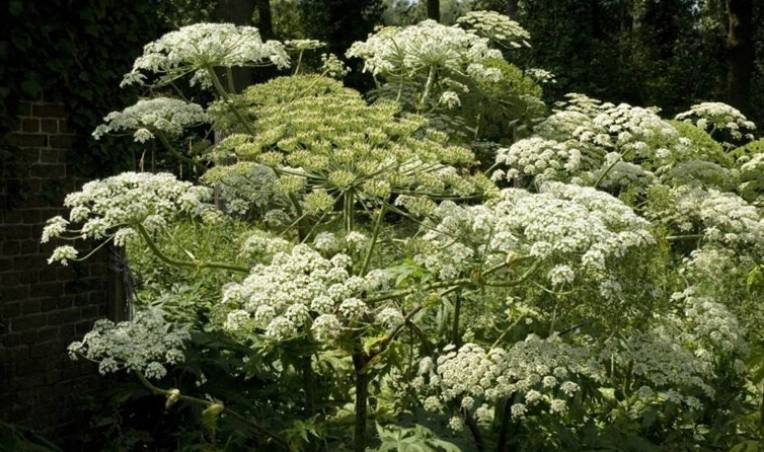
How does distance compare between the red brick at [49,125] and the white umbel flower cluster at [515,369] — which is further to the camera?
the red brick at [49,125]

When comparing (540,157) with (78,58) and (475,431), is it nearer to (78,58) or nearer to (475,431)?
(475,431)

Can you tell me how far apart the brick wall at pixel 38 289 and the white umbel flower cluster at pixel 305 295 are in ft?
7.23

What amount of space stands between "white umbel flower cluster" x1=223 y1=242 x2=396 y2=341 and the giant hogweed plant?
0.05ft

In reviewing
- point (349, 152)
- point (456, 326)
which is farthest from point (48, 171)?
point (456, 326)

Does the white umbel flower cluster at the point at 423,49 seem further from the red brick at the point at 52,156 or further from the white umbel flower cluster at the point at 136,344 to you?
the white umbel flower cluster at the point at 136,344

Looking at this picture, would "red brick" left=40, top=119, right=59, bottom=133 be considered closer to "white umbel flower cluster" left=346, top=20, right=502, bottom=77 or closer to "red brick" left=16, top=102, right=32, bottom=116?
"red brick" left=16, top=102, right=32, bottom=116

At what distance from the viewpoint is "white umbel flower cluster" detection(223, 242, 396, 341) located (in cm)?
446

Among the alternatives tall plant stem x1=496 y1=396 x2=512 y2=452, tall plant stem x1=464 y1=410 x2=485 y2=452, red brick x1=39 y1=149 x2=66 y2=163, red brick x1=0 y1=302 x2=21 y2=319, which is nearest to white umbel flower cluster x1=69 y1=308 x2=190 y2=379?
red brick x1=0 y1=302 x2=21 y2=319

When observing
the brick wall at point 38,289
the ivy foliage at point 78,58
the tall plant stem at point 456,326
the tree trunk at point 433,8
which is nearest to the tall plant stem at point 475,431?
the tall plant stem at point 456,326

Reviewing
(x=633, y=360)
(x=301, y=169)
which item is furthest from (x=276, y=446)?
(x=633, y=360)

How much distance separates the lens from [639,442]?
18.8ft

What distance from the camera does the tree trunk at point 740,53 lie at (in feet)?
68.2

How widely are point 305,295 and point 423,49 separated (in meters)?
2.69

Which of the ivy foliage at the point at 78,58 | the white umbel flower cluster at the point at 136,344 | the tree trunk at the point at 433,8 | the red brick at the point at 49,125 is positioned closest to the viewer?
the white umbel flower cluster at the point at 136,344
